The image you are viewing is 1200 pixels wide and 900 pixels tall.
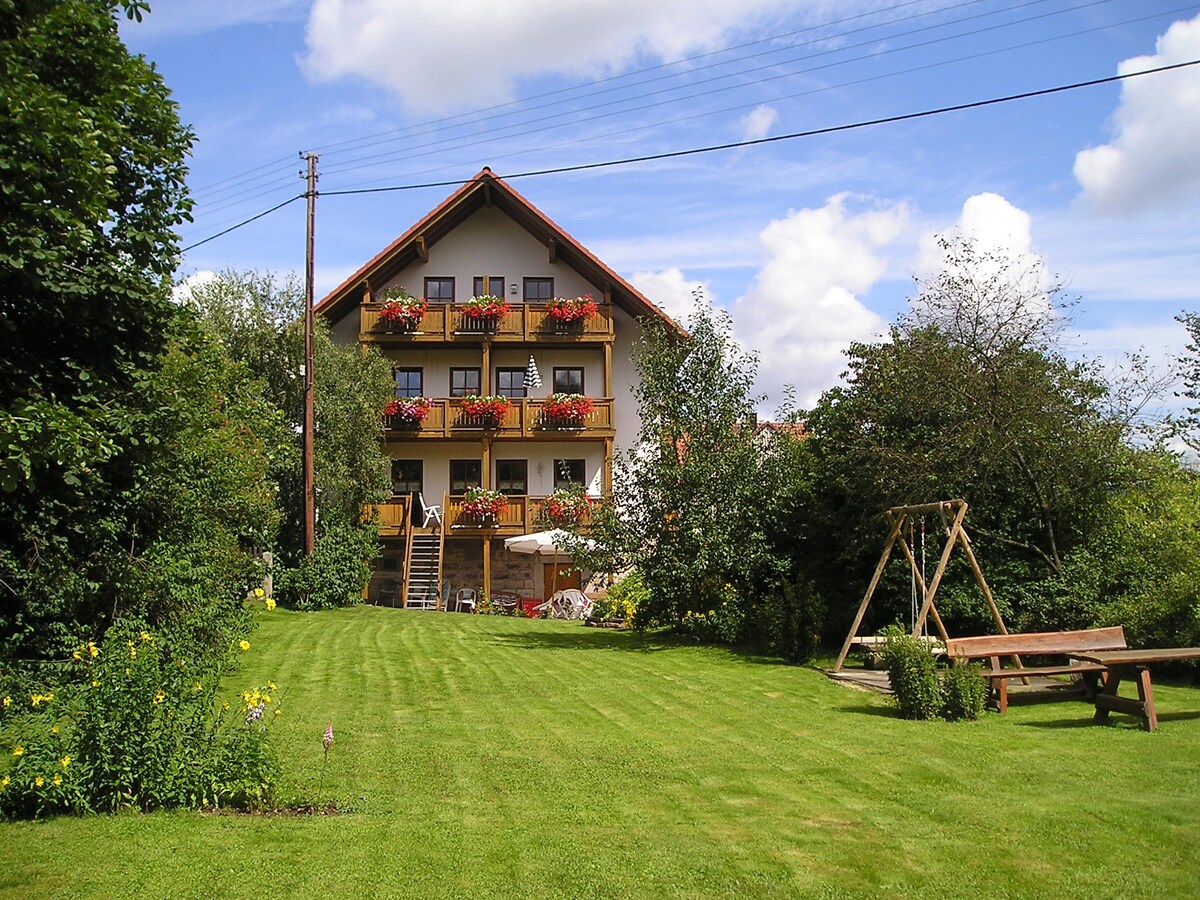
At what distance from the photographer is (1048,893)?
580cm

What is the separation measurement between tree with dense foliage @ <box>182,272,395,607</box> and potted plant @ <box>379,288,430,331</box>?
365cm

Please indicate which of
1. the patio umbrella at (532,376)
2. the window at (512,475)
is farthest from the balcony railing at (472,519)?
the patio umbrella at (532,376)

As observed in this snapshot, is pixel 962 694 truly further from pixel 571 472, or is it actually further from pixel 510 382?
pixel 510 382

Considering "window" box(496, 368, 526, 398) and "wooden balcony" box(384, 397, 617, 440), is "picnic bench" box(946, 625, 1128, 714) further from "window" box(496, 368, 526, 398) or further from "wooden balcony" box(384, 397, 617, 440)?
"window" box(496, 368, 526, 398)

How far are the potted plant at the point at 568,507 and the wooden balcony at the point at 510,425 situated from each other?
1229 cm

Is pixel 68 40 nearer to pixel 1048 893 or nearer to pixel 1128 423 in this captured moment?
pixel 1048 893

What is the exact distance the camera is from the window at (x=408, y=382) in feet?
113

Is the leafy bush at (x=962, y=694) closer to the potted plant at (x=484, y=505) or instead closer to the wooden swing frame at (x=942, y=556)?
the wooden swing frame at (x=942, y=556)

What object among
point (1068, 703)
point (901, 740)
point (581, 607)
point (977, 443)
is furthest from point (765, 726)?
point (581, 607)

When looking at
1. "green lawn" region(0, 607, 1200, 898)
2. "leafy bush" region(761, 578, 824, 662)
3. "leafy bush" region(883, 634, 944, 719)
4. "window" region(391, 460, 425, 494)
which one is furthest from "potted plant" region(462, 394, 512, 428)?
"leafy bush" region(883, 634, 944, 719)

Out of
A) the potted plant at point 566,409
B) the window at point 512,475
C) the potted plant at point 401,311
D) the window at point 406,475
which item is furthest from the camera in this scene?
the window at point 512,475

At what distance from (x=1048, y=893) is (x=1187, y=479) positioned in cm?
1206

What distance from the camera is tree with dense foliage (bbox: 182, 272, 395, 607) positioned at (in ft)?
88.1

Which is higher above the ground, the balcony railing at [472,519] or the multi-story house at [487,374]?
the multi-story house at [487,374]
